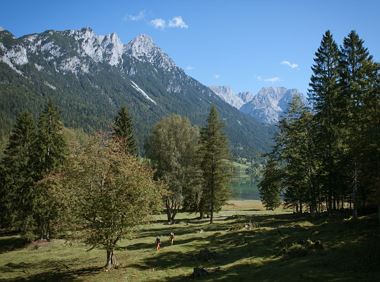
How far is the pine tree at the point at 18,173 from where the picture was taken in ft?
176

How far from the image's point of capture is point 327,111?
47.5 metres

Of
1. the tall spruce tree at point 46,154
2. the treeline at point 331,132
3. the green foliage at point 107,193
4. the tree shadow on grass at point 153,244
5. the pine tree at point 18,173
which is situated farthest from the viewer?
the pine tree at point 18,173

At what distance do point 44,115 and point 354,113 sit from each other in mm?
43748

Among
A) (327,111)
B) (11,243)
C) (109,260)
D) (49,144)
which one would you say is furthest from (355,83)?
(11,243)

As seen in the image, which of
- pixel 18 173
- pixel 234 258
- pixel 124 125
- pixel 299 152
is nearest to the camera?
pixel 234 258

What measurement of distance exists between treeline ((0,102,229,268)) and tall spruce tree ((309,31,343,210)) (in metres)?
17.3

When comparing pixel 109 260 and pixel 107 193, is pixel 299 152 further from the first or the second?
pixel 109 260

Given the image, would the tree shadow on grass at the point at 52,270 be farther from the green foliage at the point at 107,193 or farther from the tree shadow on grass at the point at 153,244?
the tree shadow on grass at the point at 153,244

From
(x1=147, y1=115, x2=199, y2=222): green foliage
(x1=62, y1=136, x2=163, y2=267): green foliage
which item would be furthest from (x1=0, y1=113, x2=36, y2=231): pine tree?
(x1=62, y1=136, x2=163, y2=267): green foliage

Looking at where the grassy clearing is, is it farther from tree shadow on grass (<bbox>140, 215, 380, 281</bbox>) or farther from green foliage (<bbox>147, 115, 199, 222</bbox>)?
green foliage (<bbox>147, 115, 199, 222</bbox>)

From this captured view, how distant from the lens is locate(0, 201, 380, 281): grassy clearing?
23969mm

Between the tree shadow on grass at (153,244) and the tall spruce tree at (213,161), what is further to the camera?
the tall spruce tree at (213,161)

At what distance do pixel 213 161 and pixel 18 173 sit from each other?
31978 mm

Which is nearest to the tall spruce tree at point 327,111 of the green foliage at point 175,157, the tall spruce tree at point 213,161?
Result: the tall spruce tree at point 213,161
